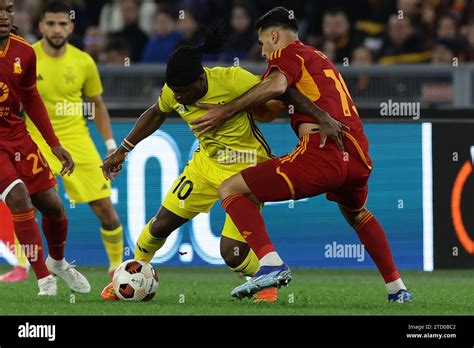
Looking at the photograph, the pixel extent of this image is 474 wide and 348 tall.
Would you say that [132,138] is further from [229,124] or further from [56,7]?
[56,7]

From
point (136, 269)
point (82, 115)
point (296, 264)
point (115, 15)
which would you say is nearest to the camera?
point (136, 269)

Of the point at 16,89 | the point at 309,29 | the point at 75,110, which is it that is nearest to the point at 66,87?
the point at 75,110

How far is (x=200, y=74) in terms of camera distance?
30.4 ft

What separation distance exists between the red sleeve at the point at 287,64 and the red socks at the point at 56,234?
222 cm

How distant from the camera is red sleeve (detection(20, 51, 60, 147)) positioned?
9.89 meters

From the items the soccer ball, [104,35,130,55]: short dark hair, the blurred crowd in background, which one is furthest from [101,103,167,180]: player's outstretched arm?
[104,35,130,55]: short dark hair

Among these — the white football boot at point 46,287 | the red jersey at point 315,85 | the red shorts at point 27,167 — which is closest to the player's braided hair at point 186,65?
the red jersey at point 315,85

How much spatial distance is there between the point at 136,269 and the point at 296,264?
11.4 ft

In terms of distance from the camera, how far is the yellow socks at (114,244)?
11969mm

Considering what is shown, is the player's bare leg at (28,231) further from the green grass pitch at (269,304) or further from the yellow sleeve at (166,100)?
the yellow sleeve at (166,100)

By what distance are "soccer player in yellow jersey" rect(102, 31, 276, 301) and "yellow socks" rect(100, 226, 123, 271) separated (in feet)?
6.70
